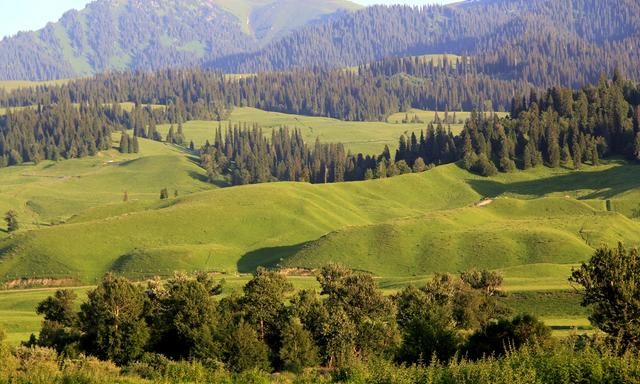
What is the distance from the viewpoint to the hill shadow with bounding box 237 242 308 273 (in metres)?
113

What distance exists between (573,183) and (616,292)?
396ft

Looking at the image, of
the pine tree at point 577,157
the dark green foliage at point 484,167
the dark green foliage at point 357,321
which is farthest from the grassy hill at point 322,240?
the dark green foliage at point 484,167

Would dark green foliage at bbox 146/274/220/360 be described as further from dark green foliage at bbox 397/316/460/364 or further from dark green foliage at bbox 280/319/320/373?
dark green foliage at bbox 397/316/460/364

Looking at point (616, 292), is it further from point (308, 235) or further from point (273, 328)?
point (308, 235)

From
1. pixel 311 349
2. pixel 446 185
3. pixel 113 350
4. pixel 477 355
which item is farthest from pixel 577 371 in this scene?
pixel 446 185

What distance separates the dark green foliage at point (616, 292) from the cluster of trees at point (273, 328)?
4351 mm

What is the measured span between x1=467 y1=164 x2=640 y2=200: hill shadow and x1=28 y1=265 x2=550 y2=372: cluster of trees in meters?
103

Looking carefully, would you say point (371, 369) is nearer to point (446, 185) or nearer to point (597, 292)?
point (597, 292)

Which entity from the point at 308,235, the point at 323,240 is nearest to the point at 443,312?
the point at 323,240

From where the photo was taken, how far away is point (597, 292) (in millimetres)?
54344

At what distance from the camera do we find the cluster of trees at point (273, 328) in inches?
2096

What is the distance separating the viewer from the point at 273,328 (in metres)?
60.6

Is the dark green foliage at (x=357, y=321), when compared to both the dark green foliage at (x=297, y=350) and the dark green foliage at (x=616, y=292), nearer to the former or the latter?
the dark green foliage at (x=297, y=350)

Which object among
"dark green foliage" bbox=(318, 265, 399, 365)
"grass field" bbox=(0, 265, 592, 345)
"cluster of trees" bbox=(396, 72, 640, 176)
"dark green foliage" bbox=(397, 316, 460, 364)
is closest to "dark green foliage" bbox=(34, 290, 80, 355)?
"grass field" bbox=(0, 265, 592, 345)
